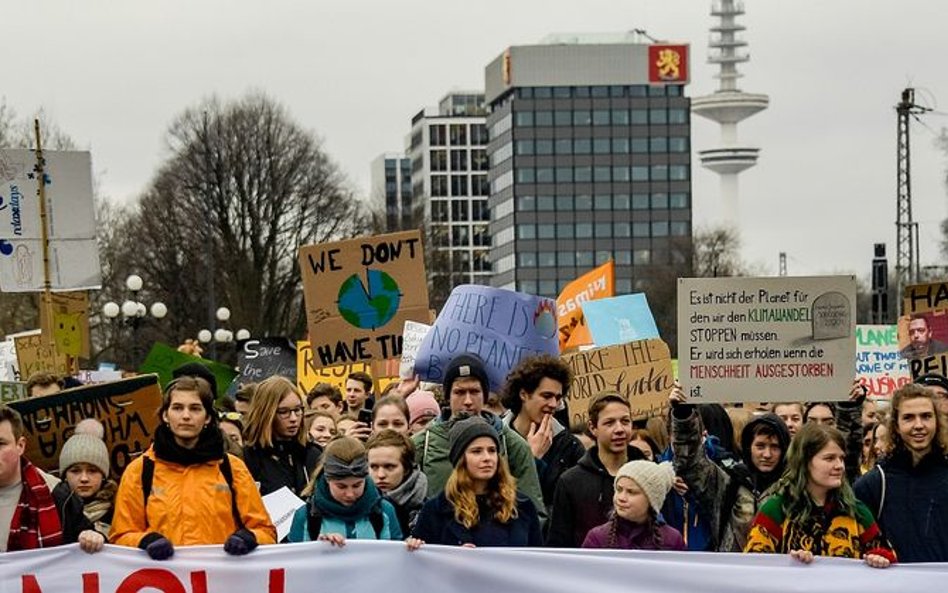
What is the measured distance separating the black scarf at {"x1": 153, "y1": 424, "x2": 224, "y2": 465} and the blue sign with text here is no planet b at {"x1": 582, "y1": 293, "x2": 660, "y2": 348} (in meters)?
8.33

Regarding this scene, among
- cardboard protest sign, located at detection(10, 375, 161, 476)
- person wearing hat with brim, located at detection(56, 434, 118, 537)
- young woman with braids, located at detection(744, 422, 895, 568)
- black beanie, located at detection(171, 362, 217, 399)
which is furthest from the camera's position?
black beanie, located at detection(171, 362, 217, 399)

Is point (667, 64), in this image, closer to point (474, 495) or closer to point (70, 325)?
point (70, 325)

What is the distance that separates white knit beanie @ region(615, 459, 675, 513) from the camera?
7.84 m

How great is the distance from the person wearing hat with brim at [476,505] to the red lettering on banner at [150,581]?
2.97ft

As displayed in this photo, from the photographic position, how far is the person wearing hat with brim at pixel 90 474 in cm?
833

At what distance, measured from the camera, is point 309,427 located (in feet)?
35.1

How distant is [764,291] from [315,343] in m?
4.06

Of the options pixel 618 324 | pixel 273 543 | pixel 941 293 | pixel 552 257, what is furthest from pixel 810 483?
pixel 552 257

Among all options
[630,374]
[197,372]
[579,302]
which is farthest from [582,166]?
[197,372]

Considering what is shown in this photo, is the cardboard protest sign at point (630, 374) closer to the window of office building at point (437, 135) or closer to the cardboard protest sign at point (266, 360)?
the cardboard protest sign at point (266, 360)

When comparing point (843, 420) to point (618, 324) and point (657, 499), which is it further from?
point (618, 324)

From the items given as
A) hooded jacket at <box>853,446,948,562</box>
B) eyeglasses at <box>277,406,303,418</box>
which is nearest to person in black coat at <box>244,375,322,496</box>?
eyeglasses at <box>277,406,303,418</box>

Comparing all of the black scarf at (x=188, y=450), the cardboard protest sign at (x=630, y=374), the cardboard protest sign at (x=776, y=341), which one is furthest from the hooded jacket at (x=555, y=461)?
the cardboard protest sign at (x=630, y=374)

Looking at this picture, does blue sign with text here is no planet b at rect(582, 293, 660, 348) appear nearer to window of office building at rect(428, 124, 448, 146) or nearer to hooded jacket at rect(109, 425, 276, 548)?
hooded jacket at rect(109, 425, 276, 548)
